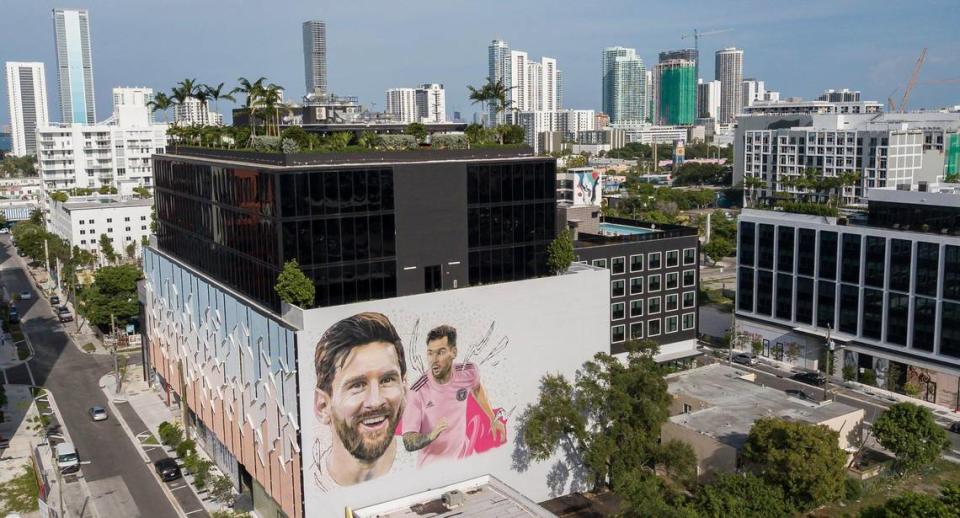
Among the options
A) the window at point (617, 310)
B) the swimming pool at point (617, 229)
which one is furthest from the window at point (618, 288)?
the swimming pool at point (617, 229)

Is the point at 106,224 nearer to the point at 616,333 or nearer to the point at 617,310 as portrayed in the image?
the point at 617,310

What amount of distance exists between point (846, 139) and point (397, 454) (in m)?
130

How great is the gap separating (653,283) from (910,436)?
22372 millimetres

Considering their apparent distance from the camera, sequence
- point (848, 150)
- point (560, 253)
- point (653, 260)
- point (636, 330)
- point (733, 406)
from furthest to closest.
Answer: 1. point (848, 150)
2. point (636, 330)
3. point (653, 260)
4. point (733, 406)
5. point (560, 253)

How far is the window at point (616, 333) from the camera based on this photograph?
63.2 metres

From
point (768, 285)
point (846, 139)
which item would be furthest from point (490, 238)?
point (846, 139)

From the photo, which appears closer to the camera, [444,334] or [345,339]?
[345,339]

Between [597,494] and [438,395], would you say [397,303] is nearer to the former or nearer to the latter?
[438,395]

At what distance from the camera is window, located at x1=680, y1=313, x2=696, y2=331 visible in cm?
6708

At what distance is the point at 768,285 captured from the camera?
7462 centimetres

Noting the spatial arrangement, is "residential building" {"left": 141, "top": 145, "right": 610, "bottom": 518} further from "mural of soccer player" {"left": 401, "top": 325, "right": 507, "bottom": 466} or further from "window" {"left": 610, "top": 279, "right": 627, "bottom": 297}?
"window" {"left": 610, "top": 279, "right": 627, "bottom": 297}

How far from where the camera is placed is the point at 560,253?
45.8m

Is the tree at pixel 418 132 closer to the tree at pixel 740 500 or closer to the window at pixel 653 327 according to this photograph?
the tree at pixel 740 500

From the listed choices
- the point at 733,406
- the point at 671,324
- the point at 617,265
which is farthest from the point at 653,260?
the point at 733,406
